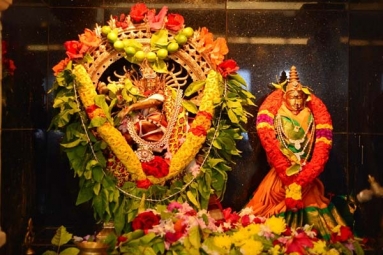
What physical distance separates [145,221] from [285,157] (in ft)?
3.45

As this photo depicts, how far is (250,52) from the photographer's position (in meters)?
4.56

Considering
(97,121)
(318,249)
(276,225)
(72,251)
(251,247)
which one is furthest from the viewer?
(97,121)

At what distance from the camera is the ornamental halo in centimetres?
390

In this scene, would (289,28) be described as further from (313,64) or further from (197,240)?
(197,240)

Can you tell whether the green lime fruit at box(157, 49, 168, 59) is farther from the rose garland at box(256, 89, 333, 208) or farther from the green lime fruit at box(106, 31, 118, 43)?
the rose garland at box(256, 89, 333, 208)

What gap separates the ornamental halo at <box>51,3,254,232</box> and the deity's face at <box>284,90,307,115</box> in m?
0.29

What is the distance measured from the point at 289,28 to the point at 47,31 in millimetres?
1824

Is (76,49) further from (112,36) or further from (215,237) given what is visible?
(215,237)

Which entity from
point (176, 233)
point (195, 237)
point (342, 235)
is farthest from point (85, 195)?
point (342, 235)

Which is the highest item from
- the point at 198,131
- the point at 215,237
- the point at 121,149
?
the point at 198,131

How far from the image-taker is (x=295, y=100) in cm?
413

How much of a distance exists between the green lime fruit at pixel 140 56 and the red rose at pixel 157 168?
677 mm

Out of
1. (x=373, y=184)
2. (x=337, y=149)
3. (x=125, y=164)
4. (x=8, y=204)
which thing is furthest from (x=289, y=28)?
(x=8, y=204)

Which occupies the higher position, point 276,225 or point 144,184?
point 144,184
